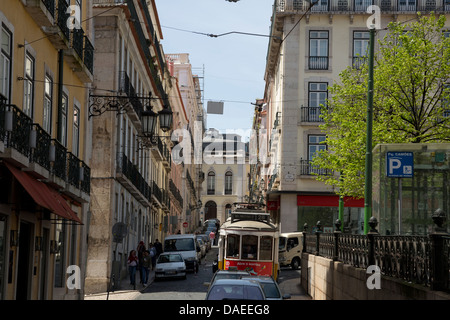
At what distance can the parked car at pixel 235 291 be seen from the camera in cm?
1494

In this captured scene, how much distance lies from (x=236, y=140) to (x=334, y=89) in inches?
4446

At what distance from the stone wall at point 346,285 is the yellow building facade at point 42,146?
6.42 m

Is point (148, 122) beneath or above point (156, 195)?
above

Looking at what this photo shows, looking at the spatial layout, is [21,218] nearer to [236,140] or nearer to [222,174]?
[222,174]

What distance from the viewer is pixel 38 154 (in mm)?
16859

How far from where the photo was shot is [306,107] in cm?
4609

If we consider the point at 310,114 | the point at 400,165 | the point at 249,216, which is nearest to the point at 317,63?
the point at 310,114

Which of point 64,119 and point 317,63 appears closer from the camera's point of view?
point 64,119

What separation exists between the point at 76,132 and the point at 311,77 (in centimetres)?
2501

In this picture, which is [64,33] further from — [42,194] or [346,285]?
[346,285]

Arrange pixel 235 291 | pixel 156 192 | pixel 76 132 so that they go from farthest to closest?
pixel 156 192, pixel 76 132, pixel 235 291

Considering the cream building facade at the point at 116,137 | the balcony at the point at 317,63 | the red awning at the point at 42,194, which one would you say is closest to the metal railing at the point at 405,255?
the red awning at the point at 42,194
